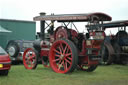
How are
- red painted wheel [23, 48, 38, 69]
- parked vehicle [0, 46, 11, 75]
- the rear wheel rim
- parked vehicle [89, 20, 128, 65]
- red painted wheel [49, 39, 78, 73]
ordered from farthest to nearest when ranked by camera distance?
parked vehicle [89, 20, 128, 65] < red painted wheel [23, 48, 38, 69] < the rear wheel rim < red painted wheel [49, 39, 78, 73] < parked vehicle [0, 46, 11, 75]

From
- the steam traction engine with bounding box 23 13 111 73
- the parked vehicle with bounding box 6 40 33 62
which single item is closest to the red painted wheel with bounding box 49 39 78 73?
the steam traction engine with bounding box 23 13 111 73

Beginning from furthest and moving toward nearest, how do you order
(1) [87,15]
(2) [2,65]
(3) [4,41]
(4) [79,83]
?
(3) [4,41] → (1) [87,15] → (2) [2,65] → (4) [79,83]

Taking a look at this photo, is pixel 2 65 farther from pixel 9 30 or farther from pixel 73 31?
pixel 9 30

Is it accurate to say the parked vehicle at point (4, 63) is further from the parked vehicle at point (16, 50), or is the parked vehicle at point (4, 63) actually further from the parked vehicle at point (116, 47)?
the parked vehicle at point (116, 47)

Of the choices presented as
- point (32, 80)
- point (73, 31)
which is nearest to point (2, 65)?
point (32, 80)

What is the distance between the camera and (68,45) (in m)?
8.05

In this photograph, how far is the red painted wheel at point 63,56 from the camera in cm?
786

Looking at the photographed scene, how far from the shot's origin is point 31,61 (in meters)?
9.90

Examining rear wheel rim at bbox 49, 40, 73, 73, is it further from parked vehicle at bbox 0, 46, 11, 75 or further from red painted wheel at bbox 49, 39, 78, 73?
parked vehicle at bbox 0, 46, 11, 75

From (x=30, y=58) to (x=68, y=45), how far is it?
2.40 m

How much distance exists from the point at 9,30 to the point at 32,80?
914 centimetres

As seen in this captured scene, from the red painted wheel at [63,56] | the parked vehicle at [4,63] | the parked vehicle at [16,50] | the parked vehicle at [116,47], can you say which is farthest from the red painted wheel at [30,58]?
the parked vehicle at [116,47]

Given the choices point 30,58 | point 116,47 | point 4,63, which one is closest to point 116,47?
point 116,47

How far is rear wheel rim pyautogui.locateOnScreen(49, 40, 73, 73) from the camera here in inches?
322
